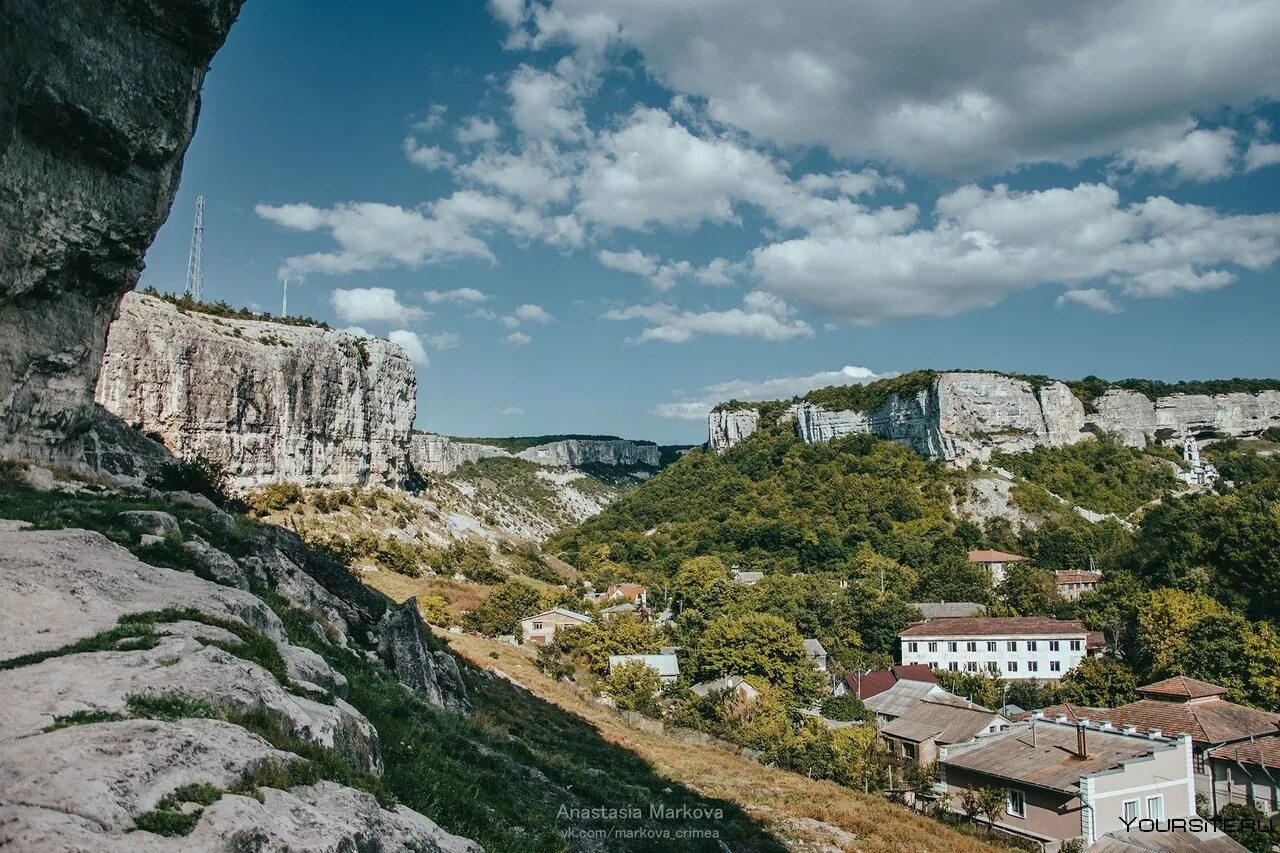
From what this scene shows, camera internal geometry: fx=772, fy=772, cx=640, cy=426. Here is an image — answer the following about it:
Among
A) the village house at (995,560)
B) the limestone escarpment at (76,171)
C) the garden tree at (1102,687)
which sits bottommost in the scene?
the garden tree at (1102,687)

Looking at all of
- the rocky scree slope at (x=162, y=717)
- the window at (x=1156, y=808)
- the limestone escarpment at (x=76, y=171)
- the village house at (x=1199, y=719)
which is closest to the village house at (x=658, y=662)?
the village house at (x=1199, y=719)

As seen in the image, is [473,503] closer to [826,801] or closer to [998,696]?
[998,696]

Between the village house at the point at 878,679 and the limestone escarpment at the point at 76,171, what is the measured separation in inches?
1797

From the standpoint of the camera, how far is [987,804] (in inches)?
1017

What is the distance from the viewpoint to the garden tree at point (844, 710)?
4400 centimetres

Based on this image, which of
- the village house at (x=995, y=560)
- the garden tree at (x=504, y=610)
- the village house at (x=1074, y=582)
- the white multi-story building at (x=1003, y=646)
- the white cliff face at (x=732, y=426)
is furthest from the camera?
the white cliff face at (x=732, y=426)

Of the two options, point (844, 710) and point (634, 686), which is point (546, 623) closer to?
point (634, 686)

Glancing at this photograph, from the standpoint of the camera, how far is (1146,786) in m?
24.2

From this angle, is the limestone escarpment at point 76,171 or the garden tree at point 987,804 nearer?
the limestone escarpment at point 76,171

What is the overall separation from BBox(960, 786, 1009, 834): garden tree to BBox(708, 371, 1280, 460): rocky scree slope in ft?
301

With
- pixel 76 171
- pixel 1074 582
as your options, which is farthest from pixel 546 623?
pixel 1074 582

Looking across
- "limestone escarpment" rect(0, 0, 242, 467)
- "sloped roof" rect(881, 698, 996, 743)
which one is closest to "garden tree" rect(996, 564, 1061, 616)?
"sloped roof" rect(881, 698, 996, 743)

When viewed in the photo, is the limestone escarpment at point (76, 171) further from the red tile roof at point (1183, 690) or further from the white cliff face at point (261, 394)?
the white cliff face at point (261, 394)

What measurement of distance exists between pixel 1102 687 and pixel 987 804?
27248mm
